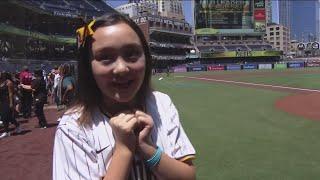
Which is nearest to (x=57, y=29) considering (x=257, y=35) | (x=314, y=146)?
(x=257, y=35)

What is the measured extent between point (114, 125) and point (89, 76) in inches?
12.7

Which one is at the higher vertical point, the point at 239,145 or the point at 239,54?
the point at 239,54

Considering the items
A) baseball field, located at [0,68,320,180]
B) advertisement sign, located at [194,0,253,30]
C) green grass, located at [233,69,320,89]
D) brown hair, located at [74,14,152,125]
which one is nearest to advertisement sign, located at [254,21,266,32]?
advertisement sign, located at [194,0,253,30]

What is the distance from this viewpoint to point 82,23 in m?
2.07

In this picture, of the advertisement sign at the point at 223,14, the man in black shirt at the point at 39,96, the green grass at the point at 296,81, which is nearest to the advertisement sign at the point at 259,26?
the advertisement sign at the point at 223,14

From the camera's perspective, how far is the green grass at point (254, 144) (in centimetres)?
702

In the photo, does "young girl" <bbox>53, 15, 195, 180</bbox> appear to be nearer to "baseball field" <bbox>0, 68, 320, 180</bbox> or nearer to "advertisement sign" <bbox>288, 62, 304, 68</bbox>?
"baseball field" <bbox>0, 68, 320, 180</bbox>

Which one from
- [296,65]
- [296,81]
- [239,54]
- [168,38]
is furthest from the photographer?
[168,38]

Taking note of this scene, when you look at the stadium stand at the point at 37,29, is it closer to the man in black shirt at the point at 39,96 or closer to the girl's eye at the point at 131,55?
the man in black shirt at the point at 39,96

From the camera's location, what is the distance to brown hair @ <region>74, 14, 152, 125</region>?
2.00 metres

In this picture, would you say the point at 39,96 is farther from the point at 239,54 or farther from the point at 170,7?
the point at 170,7

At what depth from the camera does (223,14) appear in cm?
10031

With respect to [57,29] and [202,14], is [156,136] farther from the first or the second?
[202,14]

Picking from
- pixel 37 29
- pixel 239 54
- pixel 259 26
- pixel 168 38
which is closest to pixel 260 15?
pixel 259 26
